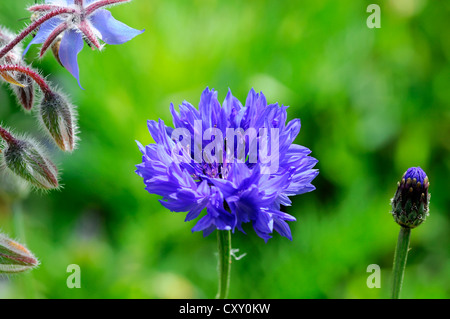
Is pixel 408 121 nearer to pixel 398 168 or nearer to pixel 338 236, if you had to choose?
pixel 398 168

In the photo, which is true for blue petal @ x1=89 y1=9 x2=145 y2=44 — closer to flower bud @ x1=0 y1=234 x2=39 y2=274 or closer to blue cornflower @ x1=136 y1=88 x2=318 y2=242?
blue cornflower @ x1=136 y1=88 x2=318 y2=242

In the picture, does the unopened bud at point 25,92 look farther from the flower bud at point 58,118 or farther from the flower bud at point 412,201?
the flower bud at point 412,201

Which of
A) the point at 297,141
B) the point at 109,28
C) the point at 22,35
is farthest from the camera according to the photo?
the point at 297,141

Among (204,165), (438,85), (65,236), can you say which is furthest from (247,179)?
(438,85)

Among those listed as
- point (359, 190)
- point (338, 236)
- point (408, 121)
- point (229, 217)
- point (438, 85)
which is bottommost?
point (229, 217)

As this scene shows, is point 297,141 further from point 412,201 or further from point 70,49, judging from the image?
point 70,49

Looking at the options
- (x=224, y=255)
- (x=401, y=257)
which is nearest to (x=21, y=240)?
(x=224, y=255)

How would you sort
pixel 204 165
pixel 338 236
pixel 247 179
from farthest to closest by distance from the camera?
1. pixel 338 236
2. pixel 204 165
3. pixel 247 179
